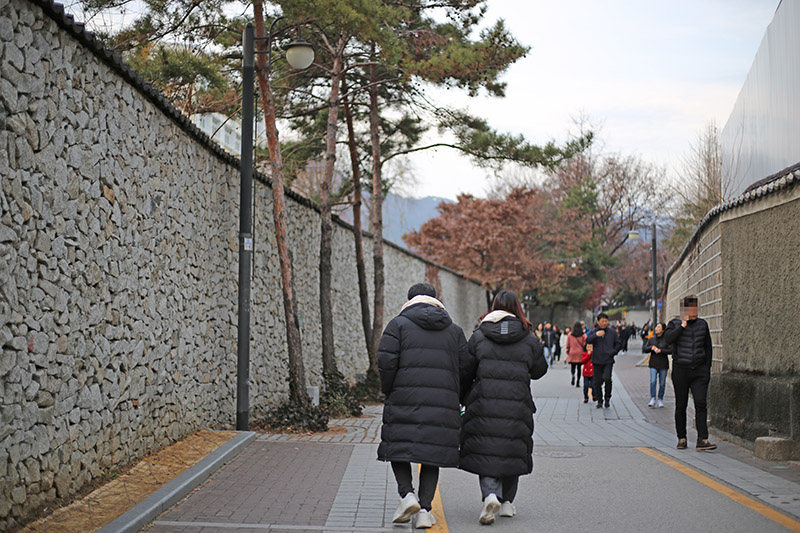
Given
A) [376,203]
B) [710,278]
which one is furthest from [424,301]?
[376,203]

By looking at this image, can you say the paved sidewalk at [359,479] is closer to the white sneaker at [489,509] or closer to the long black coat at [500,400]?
the white sneaker at [489,509]

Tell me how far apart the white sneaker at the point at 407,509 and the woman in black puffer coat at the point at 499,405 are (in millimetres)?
457

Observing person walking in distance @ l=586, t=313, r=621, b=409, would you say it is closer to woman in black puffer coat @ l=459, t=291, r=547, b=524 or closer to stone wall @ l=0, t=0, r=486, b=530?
stone wall @ l=0, t=0, r=486, b=530

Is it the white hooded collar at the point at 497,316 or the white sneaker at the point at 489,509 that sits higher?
the white hooded collar at the point at 497,316

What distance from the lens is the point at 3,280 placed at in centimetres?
550

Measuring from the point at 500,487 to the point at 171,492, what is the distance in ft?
8.81

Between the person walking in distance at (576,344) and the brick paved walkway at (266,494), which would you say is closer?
the brick paved walkway at (266,494)

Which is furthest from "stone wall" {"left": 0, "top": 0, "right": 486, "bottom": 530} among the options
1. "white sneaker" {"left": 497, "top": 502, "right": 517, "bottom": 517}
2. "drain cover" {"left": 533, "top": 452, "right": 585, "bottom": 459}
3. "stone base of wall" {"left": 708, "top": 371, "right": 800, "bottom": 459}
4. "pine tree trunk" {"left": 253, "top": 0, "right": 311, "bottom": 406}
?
"stone base of wall" {"left": 708, "top": 371, "right": 800, "bottom": 459}

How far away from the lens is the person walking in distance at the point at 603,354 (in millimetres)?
16453

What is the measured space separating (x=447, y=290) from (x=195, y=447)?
3252 cm

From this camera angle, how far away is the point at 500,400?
6.53 m

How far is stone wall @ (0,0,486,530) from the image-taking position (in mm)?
5754

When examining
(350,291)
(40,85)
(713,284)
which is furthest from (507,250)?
(40,85)

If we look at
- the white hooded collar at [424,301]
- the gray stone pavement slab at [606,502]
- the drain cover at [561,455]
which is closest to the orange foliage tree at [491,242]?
the drain cover at [561,455]
